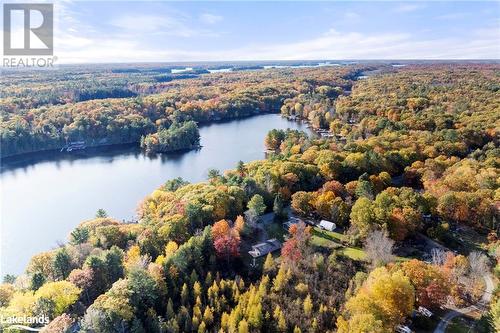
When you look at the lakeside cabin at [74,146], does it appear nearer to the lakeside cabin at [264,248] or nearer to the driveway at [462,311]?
the lakeside cabin at [264,248]

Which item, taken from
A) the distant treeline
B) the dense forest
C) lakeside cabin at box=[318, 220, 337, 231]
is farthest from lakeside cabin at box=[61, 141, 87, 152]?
lakeside cabin at box=[318, 220, 337, 231]

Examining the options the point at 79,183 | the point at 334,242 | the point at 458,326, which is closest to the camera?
the point at 458,326

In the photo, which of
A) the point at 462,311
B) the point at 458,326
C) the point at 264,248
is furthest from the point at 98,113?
the point at 458,326

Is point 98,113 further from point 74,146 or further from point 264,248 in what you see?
point 264,248

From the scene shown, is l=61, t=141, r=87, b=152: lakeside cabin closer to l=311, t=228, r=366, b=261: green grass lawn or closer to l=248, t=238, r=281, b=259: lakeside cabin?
l=248, t=238, r=281, b=259: lakeside cabin

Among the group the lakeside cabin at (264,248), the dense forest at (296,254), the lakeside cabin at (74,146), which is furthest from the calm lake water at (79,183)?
the lakeside cabin at (264,248)

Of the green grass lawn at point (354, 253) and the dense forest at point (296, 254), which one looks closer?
the dense forest at point (296, 254)

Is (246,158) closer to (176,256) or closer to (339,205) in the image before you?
(339,205)
